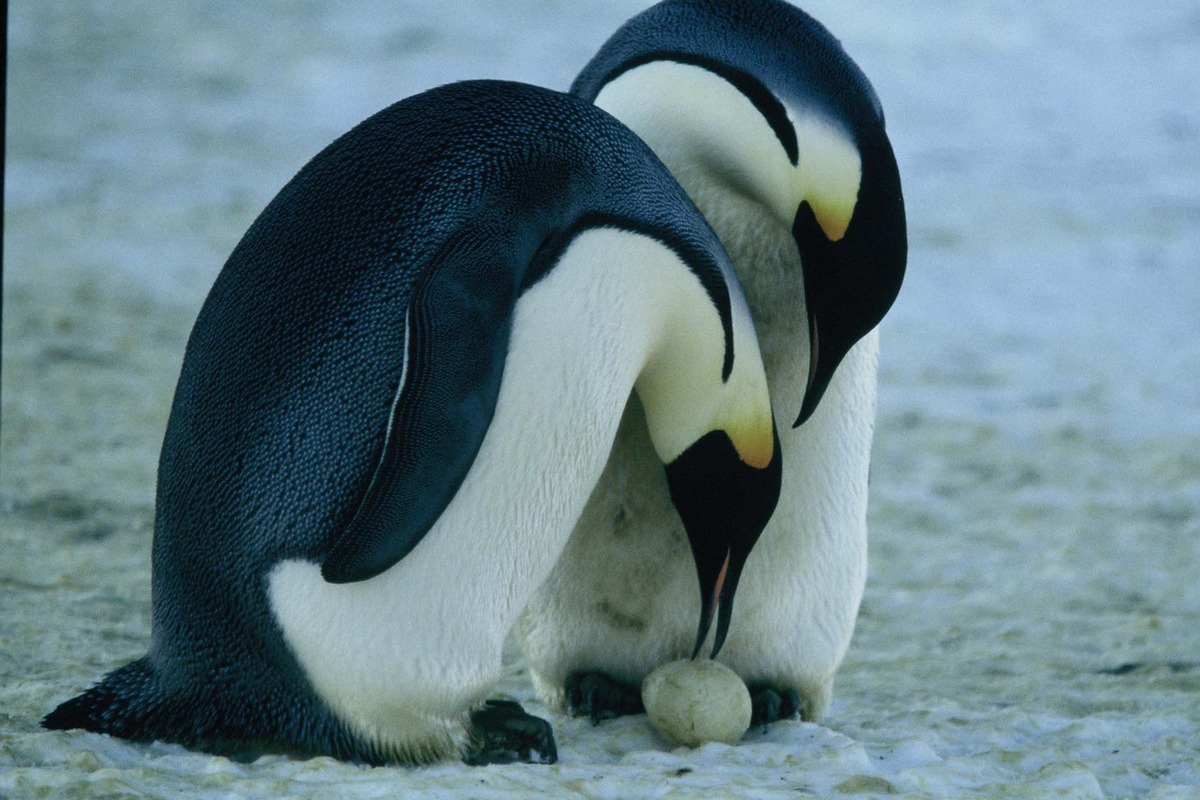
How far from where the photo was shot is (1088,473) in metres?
3.54

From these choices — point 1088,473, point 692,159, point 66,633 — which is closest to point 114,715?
point 66,633

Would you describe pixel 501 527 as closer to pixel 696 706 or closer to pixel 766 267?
pixel 696 706

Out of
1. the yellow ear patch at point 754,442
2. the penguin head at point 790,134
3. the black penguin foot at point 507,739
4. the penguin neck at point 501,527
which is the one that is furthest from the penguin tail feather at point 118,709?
the penguin head at point 790,134

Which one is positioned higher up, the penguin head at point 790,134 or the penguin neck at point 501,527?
the penguin head at point 790,134

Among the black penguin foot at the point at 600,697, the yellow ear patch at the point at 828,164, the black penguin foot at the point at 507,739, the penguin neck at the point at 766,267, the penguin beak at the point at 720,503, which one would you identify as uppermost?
the yellow ear patch at the point at 828,164

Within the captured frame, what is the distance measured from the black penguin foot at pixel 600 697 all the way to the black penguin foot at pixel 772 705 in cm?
14

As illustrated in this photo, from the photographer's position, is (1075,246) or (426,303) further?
(1075,246)

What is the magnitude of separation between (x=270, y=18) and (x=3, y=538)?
20.2 feet

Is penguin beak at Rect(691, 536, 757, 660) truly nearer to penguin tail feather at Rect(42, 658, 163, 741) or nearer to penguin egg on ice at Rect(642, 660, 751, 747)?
penguin egg on ice at Rect(642, 660, 751, 747)

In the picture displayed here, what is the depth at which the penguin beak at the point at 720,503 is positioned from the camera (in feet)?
5.55

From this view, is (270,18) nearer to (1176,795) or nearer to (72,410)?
(72,410)

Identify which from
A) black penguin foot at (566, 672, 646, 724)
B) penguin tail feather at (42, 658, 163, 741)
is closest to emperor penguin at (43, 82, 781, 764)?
penguin tail feather at (42, 658, 163, 741)

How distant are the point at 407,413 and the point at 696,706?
54cm

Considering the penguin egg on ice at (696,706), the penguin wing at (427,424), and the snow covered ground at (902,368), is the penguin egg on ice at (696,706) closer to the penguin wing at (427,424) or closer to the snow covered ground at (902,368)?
the snow covered ground at (902,368)
